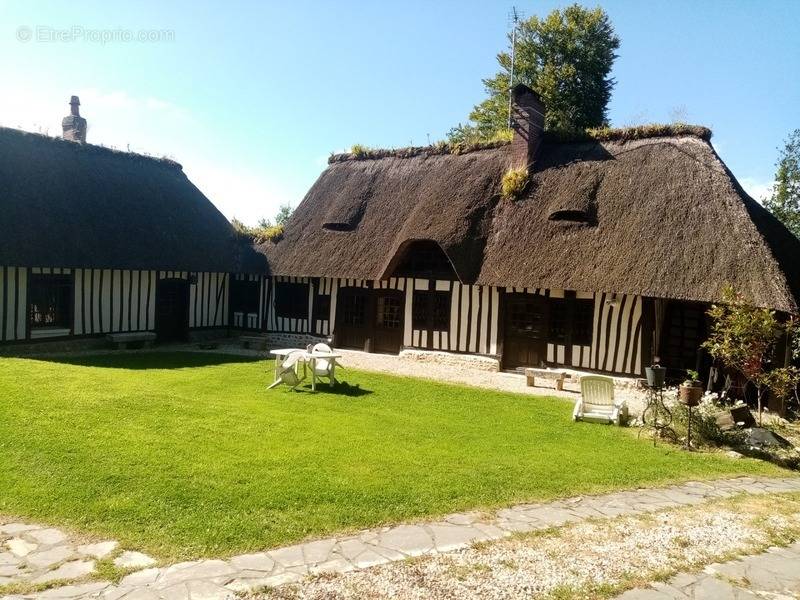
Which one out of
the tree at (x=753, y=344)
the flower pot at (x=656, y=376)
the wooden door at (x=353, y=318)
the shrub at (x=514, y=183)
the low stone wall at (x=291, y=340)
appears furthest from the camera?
the low stone wall at (x=291, y=340)

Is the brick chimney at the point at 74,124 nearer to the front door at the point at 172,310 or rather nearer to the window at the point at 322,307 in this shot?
the front door at the point at 172,310

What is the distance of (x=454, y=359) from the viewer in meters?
14.7

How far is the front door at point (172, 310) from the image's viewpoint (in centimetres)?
A: 1648

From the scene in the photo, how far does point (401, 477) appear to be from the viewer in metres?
6.02

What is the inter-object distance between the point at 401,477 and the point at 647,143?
38.6 feet

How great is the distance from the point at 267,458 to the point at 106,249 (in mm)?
10616

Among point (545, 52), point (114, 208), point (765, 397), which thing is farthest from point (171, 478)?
point (545, 52)

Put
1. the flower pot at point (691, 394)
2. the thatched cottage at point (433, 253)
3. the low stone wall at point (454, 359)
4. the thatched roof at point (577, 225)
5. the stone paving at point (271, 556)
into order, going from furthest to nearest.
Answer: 1. the low stone wall at point (454, 359)
2. the thatched cottage at point (433, 253)
3. the thatched roof at point (577, 225)
4. the flower pot at point (691, 394)
5. the stone paving at point (271, 556)

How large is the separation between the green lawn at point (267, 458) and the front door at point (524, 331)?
10.3ft

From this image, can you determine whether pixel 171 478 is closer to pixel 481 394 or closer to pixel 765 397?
pixel 481 394

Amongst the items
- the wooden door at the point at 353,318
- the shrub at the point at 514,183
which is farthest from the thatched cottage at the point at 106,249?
the shrub at the point at 514,183

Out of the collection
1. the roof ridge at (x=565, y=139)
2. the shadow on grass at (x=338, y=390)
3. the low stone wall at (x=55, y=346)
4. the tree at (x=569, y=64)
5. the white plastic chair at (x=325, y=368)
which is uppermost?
the tree at (x=569, y=64)

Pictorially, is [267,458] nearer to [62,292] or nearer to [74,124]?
[62,292]

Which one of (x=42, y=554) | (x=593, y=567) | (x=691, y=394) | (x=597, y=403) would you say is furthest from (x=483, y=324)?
(x=42, y=554)
